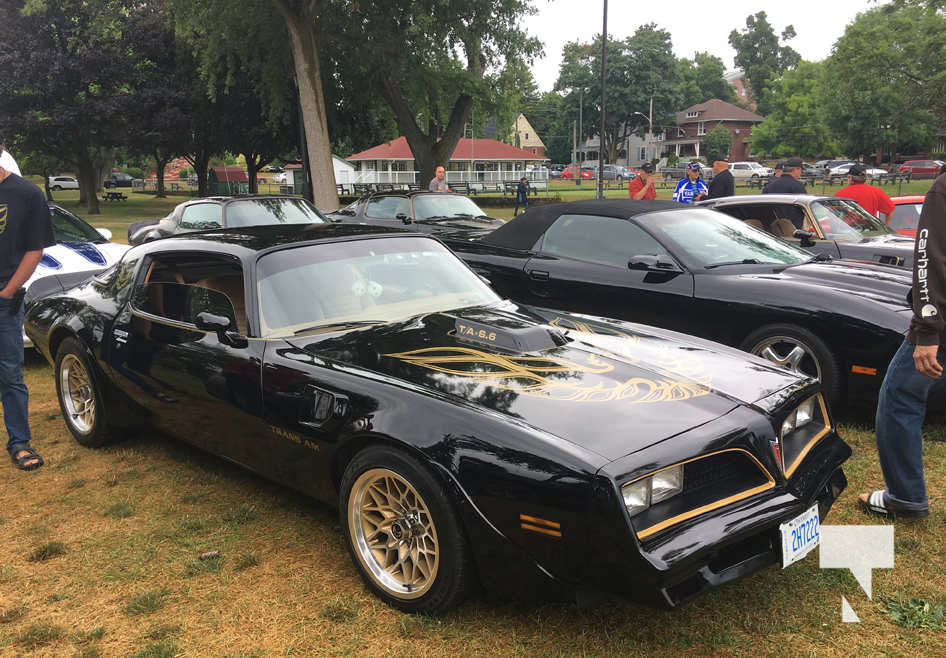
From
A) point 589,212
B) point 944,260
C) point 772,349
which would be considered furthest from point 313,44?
point 944,260

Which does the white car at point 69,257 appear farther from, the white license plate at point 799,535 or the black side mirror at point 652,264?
the white license plate at point 799,535

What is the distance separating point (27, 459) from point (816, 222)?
23.8 feet

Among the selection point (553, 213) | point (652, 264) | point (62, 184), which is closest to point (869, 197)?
point (553, 213)

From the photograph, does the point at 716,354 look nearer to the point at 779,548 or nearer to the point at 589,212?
the point at 779,548

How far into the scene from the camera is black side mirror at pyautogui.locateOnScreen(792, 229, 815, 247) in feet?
22.8

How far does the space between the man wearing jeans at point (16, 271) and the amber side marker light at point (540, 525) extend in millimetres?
3551

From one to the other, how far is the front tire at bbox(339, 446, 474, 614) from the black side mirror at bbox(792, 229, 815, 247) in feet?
18.2

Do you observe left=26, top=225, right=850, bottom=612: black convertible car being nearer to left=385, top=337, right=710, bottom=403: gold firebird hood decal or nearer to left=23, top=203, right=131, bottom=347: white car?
left=385, top=337, right=710, bottom=403: gold firebird hood decal

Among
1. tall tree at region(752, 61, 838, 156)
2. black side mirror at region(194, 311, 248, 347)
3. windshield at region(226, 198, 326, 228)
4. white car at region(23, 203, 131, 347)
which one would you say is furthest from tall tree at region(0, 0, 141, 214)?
tall tree at region(752, 61, 838, 156)

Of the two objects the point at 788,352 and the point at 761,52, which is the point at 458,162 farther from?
the point at 761,52

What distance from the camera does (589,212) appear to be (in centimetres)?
614

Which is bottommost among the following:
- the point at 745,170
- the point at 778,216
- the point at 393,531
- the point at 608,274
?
the point at 393,531

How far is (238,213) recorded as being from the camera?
984 cm

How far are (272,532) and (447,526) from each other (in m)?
1.41
